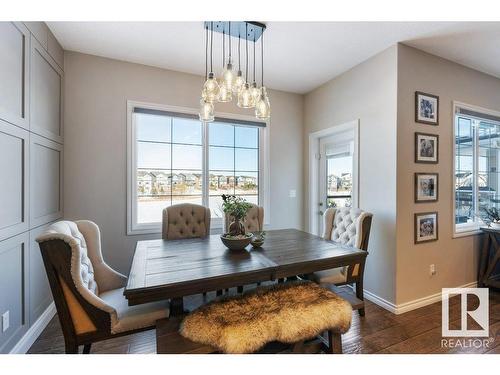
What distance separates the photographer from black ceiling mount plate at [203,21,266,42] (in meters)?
2.09

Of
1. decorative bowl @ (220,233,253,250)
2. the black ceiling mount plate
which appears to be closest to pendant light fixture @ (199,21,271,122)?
the black ceiling mount plate

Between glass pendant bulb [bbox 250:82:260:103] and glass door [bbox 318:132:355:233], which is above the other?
glass pendant bulb [bbox 250:82:260:103]

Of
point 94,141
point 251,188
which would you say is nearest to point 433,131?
point 251,188

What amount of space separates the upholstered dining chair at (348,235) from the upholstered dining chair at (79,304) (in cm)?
145

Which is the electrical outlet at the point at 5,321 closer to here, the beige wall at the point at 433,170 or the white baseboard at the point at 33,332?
the white baseboard at the point at 33,332

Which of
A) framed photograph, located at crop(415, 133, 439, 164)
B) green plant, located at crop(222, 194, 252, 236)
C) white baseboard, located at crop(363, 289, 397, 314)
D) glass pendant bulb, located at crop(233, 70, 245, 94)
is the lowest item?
white baseboard, located at crop(363, 289, 397, 314)

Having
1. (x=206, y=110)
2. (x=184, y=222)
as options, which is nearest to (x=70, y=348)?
(x=184, y=222)

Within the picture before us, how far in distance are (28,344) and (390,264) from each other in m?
3.27

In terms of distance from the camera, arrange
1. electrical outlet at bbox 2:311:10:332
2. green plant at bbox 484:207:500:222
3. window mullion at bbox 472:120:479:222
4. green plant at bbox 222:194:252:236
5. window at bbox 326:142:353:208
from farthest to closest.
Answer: window at bbox 326:142:353:208, window mullion at bbox 472:120:479:222, green plant at bbox 484:207:500:222, green plant at bbox 222:194:252:236, electrical outlet at bbox 2:311:10:332

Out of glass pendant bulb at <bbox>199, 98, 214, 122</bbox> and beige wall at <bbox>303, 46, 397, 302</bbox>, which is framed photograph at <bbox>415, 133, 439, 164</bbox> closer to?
beige wall at <bbox>303, 46, 397, 302</bbox>

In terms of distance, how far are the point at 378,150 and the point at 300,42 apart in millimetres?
1402
